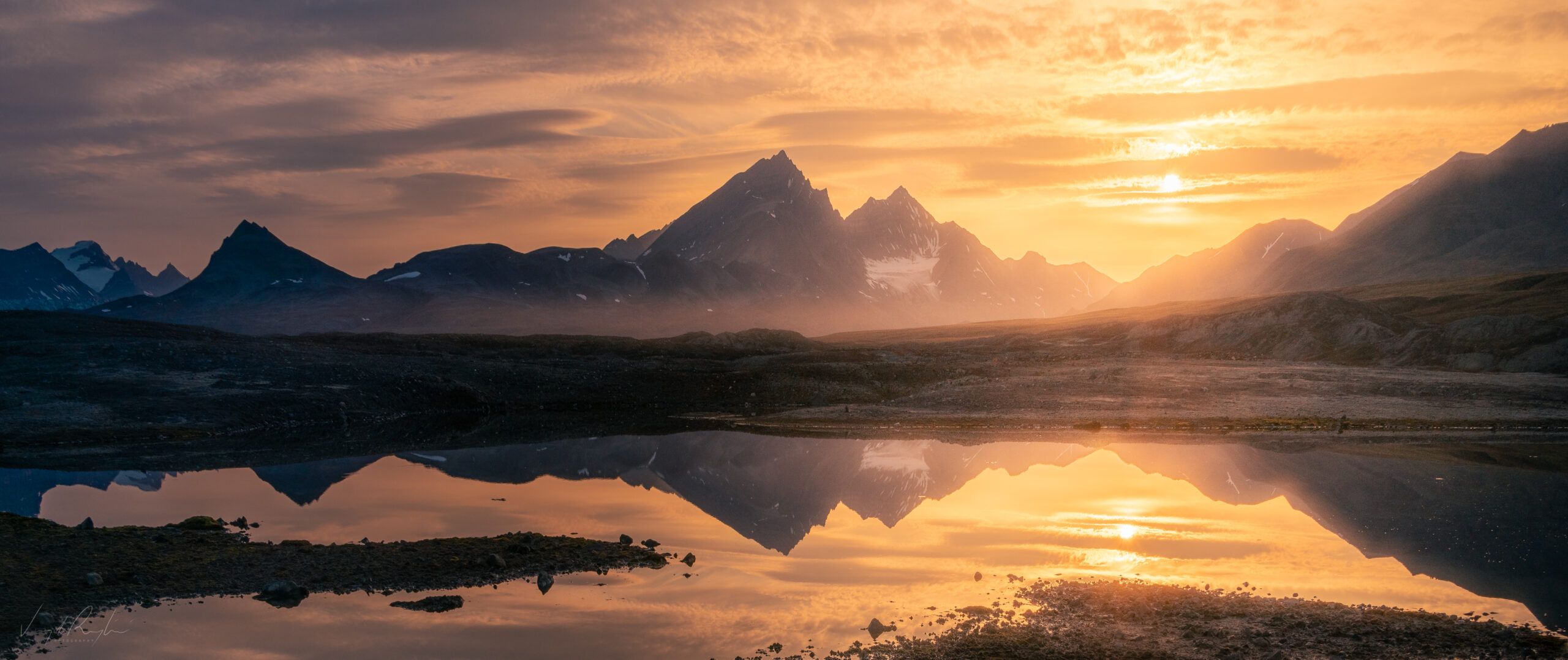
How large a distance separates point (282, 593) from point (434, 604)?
346cm

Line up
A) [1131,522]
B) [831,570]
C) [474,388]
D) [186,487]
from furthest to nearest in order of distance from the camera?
[474,388] → [186,487] → [1131,522] → [831,570]

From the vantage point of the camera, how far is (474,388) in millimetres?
72938

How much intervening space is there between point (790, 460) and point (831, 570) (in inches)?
829

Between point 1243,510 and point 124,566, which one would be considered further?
point 1243,510

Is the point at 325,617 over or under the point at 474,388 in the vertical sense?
under

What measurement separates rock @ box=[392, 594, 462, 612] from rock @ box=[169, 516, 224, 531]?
10.4 meters

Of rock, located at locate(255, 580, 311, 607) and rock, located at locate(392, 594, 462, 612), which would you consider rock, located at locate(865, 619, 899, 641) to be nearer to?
rock, located at locate(392, 594, 462, 612)

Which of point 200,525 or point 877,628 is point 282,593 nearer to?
point 200,525

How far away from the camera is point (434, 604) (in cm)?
1880

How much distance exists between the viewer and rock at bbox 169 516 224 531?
25734 mm

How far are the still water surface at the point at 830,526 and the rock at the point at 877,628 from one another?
0.81 ft

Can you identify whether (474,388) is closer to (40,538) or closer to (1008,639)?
(40,538)

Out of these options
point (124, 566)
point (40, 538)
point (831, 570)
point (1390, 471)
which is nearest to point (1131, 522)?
point (831, 570)

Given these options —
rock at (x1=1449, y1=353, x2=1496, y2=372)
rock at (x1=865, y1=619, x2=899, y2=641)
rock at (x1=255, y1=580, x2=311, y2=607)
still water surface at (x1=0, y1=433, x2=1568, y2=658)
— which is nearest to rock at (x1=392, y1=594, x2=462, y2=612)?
still water surface at (x1=0, y1=433, x2=1568, y2=658)
